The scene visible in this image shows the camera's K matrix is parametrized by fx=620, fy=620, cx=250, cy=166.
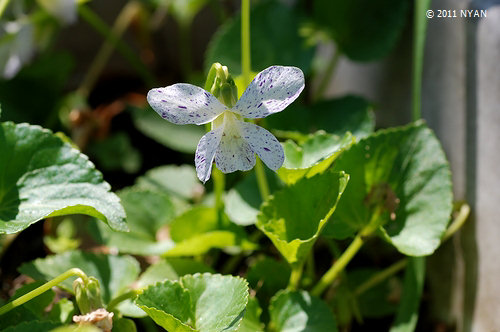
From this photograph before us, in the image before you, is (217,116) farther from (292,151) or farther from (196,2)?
Result: (196,2)

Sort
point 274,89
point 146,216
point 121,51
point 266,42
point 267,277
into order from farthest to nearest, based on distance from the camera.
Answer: point 121,51 < point 266,42 < point 146,216 < point 267,277 < point 274,89

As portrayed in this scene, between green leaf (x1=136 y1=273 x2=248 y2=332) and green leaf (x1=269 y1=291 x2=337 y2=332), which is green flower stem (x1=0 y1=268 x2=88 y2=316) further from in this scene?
green leaf (x1=269 y1=291 x2=337 y2=332)

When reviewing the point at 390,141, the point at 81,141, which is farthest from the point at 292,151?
the point at 81,141

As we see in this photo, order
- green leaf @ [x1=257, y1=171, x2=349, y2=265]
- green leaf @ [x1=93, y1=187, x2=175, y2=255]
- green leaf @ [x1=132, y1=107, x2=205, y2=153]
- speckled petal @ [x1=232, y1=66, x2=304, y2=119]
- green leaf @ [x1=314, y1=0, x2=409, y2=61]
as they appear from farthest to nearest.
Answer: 1. green leaf @ [x1=132, y1=107, x2=205, y2=153]
2. green leaf @ [x1=314, y1=0, x2=409, y2=61]
3. green leaf @ [x1=93, y1=187, x2=175, y2=255]
4. green leaf @ [x1=257, y1=171, x2=349, y2=265]
5. speckled petal @ [x1=232, y1=66, x2=304, y2=119]

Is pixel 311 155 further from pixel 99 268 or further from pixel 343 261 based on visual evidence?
pixel 99 268

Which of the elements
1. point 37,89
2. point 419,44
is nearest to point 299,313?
point 419,44

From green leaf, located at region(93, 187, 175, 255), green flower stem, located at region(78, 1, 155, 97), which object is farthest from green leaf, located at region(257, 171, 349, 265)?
green flower stem, located at region(78, 1, 155, 97)
